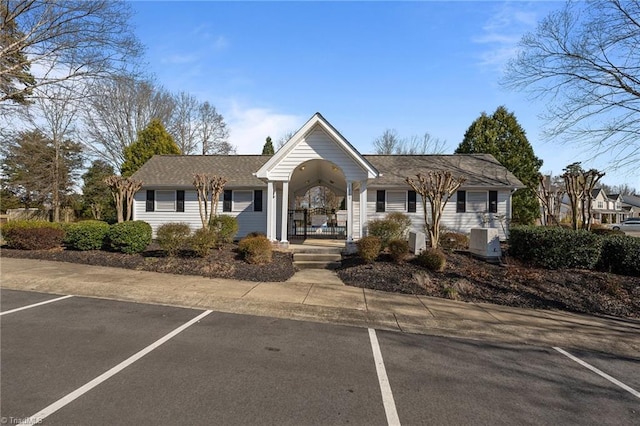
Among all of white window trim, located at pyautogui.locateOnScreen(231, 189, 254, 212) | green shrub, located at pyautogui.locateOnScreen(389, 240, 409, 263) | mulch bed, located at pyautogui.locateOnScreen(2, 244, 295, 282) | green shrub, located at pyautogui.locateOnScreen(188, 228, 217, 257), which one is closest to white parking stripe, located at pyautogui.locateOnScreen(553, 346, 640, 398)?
green shrub, located at pyautogui.locateOnScreen(389, 240, 409, 263)

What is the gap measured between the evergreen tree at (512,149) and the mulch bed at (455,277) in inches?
657

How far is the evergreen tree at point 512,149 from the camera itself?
2561 cm

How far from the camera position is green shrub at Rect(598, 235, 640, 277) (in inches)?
387

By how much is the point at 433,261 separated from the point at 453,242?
3808mm

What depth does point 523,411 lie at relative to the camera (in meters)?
3.59

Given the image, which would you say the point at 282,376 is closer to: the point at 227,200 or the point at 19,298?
the point at 19,298

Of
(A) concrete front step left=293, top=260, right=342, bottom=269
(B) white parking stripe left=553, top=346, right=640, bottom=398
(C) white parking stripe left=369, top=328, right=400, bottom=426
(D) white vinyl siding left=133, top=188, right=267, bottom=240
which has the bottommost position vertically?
(B) white parking stripe left=553, top=346, right=640, bottom=398

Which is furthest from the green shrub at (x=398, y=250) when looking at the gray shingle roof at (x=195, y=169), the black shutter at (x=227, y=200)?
the black shutter at (x=227, y=200)

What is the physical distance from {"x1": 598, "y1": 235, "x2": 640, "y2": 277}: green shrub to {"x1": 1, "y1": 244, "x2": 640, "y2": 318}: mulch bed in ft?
1.75

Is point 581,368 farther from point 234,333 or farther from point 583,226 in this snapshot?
point 583,226

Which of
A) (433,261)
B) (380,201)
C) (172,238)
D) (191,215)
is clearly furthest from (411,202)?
(172,238)

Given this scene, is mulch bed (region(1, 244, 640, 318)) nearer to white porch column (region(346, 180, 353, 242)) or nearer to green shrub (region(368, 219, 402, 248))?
green shrub (region(368, 219, 402, 248))

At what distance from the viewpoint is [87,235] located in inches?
494

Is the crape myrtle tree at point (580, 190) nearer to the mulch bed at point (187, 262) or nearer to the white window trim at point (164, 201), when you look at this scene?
the mulch bed at point (187, 262)
